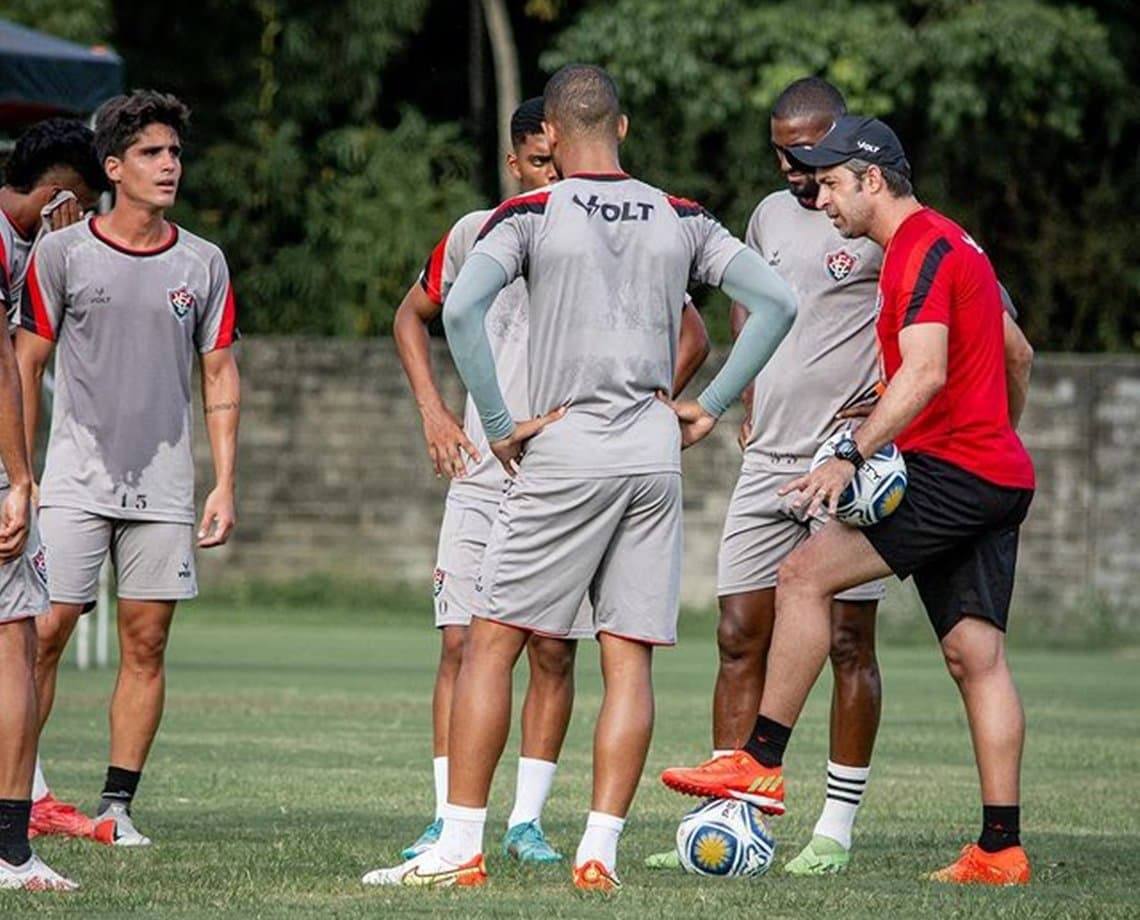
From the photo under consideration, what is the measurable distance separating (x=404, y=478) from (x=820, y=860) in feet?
58.4

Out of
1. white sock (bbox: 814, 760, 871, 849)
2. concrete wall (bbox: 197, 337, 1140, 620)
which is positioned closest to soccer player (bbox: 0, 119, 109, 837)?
white sock (bbox: 814, 760, 871, 849)

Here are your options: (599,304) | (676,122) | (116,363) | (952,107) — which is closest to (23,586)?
(116,363)

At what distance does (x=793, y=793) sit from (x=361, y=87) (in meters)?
22.5

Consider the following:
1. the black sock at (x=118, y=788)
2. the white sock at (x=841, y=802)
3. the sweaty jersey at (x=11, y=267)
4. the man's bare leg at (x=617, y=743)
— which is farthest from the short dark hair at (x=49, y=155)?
the white sock at (x=841, y=802)

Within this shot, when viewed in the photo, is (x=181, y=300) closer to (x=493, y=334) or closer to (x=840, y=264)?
(x=493, y=334)

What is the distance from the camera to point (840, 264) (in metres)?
9.36

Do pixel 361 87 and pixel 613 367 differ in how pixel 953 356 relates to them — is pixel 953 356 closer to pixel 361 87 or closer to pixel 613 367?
pixel 613 367

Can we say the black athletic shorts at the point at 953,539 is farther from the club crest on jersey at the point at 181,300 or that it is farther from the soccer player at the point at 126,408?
the club crest on jersey at the point at 181,300

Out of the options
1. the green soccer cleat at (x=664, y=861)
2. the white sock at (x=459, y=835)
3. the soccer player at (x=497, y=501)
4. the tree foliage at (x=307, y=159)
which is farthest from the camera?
the tree foliage at (x=307, y=159)

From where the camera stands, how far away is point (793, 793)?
11.6 meters

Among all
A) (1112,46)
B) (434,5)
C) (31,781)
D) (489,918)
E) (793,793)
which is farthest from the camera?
(434,5)

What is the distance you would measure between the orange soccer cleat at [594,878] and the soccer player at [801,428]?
1.25 m

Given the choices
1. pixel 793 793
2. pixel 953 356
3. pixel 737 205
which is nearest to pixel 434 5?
pixel 737 205

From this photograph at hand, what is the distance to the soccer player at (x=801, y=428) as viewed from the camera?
933 centimetres
